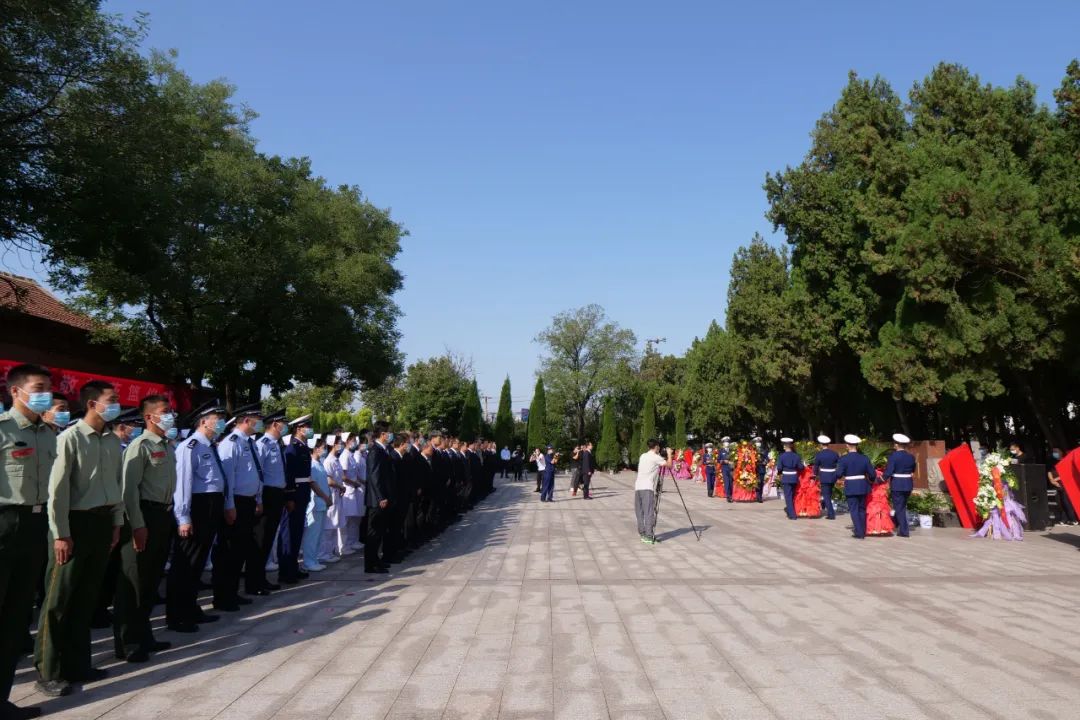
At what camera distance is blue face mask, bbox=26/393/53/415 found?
5211 millimetres

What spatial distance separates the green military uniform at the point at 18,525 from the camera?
16.2 feet

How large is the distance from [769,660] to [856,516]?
954 centimetres

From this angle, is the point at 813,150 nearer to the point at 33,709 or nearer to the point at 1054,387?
the point at 1054,387

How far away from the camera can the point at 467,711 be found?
16.4 feet

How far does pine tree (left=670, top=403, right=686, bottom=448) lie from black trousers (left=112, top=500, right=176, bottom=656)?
5255cm

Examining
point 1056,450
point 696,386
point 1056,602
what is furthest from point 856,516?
point 696,386

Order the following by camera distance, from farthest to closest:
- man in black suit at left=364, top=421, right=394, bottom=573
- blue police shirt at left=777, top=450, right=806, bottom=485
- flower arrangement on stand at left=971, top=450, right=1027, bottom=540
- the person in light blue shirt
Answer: blue police shirt at left=777, top=450, right=806, bottom=485 → flower arrangement on stand at left=971, top=450, right=1027, bottom=540 → the person in light blue shirt → man in black suit at left=364, top=421, right=394, bottom=573

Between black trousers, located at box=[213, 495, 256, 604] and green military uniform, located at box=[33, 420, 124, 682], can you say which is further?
black trousers, located at box=[213, 495, 256, 604]

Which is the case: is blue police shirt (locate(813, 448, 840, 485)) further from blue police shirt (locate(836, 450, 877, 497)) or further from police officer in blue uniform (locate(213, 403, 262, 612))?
police officer in blue uniform (locate(213, 403, 262, 612))

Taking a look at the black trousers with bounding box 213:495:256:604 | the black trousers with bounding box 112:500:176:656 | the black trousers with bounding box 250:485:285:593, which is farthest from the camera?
the black trousers with bounding box 250:485:285:593

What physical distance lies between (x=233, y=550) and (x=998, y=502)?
1327 cm

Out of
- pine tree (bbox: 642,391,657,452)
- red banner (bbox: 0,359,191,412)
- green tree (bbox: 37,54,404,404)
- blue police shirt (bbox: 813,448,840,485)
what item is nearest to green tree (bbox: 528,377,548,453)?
pine tree (bbox: 642,391,657,452)

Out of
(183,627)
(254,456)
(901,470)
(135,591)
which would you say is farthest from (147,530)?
(901,470)

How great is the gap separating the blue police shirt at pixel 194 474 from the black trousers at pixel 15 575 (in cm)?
220
